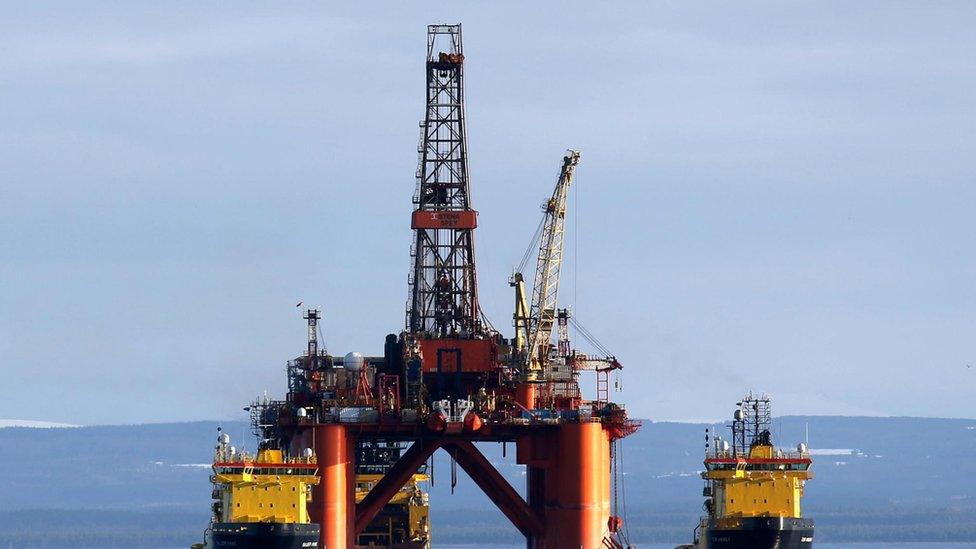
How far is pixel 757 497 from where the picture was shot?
315ft

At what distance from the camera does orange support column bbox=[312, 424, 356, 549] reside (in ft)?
332

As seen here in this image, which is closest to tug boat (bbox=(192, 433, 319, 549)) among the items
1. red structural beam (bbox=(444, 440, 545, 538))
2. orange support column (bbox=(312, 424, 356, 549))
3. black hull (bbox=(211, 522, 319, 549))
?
black hull (bbox=(211, 522, 319, 549))

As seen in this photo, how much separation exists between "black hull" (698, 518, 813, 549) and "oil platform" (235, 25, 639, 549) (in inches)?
375

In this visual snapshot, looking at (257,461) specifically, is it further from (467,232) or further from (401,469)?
(467,232)

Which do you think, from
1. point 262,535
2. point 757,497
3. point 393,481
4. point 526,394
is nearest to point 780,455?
point 757,497

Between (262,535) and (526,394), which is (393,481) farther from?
(262,535)

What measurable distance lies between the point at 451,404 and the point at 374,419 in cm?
354

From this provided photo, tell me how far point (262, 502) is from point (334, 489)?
371 inches

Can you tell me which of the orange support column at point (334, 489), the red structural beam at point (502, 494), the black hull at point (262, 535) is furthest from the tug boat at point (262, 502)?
the red structural beam at point (502, 494)

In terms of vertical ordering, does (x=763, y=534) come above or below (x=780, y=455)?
below

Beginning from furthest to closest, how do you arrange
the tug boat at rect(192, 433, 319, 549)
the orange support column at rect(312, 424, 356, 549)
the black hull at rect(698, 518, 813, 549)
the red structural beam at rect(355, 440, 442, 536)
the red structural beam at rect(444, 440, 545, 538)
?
1. the red structural beam at rect(444, 440, 545, 538)
2. the red structural beam at rect(355, 440, 442, 536)
3. the orange support column at rect(312, 424, 356, 549)
4. the black hull at rect(698, 518, 813, 549)
5. the tug boat at rect(192, 433, 319, 549)

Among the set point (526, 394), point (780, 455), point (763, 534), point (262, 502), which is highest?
point (526, 394)

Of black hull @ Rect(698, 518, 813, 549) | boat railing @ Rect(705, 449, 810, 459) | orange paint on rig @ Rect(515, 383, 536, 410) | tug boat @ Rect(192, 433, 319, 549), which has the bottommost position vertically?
black hull @ Rect(698, 518, 813, 549)

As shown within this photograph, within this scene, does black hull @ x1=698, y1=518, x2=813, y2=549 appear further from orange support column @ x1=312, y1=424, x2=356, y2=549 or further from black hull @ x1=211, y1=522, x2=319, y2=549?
orange support column @ x1=312, y1=424, x2=356, y2=549
